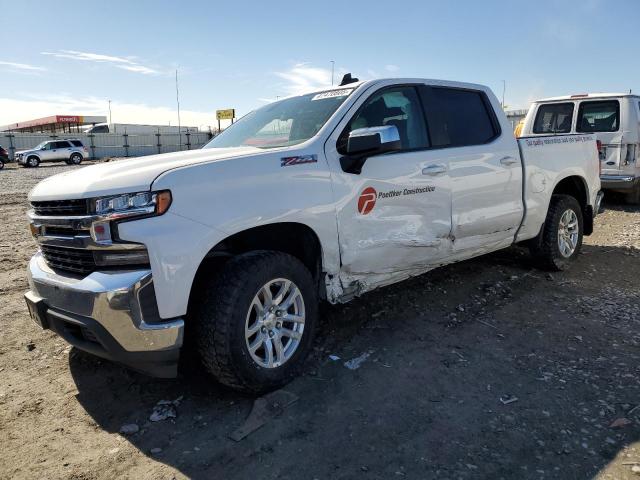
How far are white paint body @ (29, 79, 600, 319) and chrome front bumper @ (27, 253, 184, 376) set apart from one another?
0.08 meters

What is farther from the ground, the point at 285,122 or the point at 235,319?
the point at 285,122

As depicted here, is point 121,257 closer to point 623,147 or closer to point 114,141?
point 623,147

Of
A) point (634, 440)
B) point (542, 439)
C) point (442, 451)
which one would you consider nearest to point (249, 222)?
point (442, 451)

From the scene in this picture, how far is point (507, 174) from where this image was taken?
4.73 meters

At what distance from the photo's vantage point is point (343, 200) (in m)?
3.42

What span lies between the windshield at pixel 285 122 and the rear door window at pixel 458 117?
834 millimetres

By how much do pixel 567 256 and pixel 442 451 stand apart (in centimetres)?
398

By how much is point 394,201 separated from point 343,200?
1.60 feet

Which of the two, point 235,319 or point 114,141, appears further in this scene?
point 114,141

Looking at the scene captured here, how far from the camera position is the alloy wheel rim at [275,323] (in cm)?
306

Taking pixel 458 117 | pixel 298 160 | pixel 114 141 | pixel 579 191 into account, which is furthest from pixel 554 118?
pixel 114 141

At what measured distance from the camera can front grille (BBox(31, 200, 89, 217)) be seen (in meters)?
2.77

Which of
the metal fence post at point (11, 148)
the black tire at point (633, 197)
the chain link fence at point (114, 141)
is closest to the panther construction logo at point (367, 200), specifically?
the black tire at point (633, 197)

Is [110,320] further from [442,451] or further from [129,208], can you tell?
[442,451]
